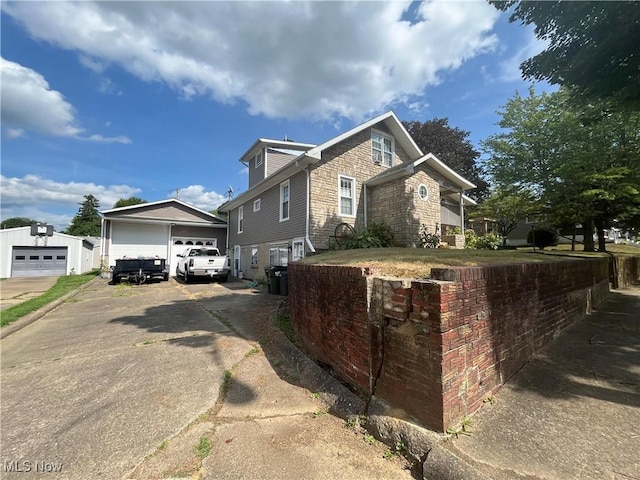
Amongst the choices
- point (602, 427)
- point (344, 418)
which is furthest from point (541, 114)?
point (344, 418)

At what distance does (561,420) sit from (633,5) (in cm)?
559

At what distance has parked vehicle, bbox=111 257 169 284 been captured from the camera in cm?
1514

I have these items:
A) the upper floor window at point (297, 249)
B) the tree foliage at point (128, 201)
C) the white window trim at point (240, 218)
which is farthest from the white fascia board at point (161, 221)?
the tree foliage at point (128, 201)

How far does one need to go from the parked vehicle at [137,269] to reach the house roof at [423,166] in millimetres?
11255

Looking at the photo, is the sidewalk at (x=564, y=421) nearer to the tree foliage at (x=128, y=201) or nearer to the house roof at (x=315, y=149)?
the house roof at (x=315, y=149)

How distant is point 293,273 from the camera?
6449 mm

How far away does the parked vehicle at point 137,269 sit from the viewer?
15.1m

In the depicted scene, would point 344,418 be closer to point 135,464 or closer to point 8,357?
point 135,464

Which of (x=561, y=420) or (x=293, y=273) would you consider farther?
(x=293, y=273)

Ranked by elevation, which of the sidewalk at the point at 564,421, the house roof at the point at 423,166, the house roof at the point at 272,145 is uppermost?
the house roof at the point at 272,145

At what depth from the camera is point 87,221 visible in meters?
61.8

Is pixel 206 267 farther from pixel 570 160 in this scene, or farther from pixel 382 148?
pixel 570 160

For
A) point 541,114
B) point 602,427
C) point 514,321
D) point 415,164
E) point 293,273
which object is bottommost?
point 602,427

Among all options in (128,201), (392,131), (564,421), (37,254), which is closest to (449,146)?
(392,131)
